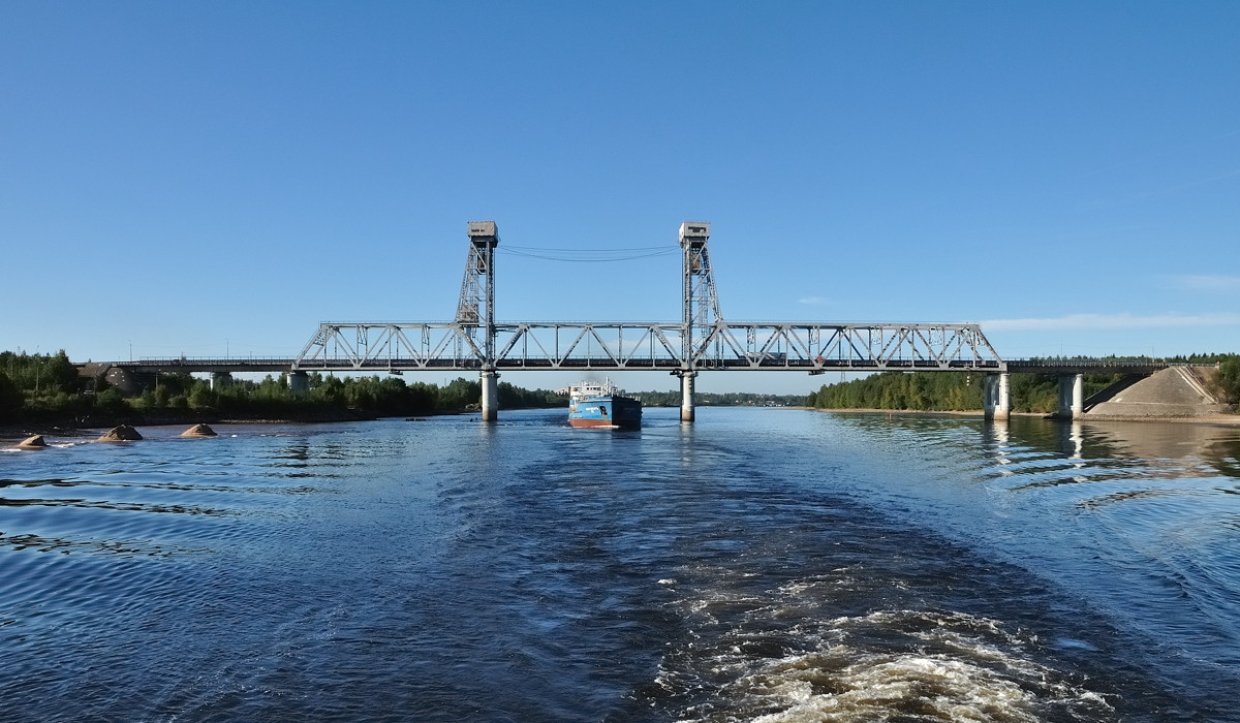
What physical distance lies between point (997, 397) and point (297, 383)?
134227 millimetres

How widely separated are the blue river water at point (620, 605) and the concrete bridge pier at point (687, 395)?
97.6 m

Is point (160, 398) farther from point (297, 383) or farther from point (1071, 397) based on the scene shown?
point (1071, 397)

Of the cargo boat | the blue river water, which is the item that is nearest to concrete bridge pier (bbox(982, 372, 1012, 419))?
the cargo boat

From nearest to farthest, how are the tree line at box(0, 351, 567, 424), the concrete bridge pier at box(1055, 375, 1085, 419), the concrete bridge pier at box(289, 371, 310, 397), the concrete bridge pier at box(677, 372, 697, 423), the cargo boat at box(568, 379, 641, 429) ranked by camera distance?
the tree line at box(0, 351, 567, 424)
the cargo boat at box(568, 379, 641, 429)
the concrete bridge pier at box(677, 372, 697, 423)
the concrete bridge pier at box(1055, 375, 1085, 419)
the concrete bridge pier at box(289, 371, 310, 397)

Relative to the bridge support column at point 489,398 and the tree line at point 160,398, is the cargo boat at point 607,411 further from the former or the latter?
the tree line at point 160,398

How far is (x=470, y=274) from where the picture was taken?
143625mm

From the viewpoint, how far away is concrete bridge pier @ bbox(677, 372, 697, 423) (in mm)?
131875

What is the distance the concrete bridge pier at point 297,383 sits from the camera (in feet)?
477

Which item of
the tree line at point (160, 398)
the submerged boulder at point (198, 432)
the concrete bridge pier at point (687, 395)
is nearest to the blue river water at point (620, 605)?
the submerged boulder at point (198, 432)

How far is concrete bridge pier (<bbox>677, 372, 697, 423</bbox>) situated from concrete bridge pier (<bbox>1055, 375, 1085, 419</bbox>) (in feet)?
234

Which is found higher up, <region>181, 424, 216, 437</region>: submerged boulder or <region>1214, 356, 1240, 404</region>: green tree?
<region>1214, 356, 1240, 404</region>: green tree

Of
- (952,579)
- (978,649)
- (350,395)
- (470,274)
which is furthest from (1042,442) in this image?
(350,395)

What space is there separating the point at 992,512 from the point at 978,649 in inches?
692

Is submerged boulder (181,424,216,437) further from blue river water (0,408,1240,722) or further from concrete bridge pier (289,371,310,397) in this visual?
concrete bridge pier (289,371,310,397)
